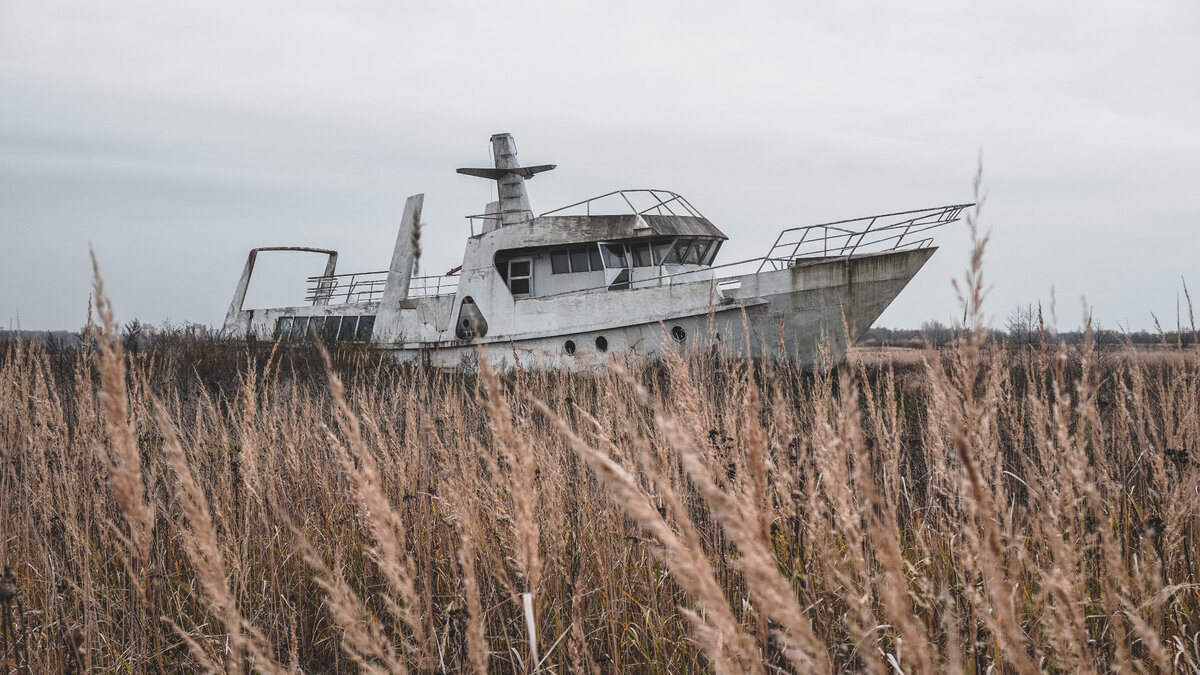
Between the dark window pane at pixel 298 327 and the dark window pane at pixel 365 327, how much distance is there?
1257 millimetres

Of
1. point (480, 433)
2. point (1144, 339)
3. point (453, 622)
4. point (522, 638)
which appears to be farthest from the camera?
point (1144, 339)

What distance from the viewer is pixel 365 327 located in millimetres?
14375

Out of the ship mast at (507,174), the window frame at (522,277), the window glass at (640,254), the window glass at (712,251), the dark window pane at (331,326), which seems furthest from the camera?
the dark window pane at (331,326)

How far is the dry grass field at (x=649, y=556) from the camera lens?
0.98 m

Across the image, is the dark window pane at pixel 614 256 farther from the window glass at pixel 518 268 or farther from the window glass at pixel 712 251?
the window glass at pixel 712 251

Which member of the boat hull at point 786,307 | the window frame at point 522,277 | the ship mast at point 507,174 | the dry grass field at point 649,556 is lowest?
the dry grass field at point 649,556

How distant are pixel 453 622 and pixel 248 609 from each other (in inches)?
30.9

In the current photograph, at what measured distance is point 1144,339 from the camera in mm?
38844

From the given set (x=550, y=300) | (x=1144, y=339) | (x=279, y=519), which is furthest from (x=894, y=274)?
(x=1144, y=339)

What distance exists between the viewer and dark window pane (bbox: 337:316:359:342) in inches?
575

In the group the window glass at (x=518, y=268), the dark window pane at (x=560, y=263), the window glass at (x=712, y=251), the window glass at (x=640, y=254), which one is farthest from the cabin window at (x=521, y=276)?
the window glass at (x=712, y=251)

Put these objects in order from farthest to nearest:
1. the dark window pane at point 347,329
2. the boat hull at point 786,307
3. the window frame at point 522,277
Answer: the dark window pane at point 347,329 → the window frame at point 522,277 → the boat hull at point 786,307

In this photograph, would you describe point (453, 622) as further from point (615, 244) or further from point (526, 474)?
point (615, 244)

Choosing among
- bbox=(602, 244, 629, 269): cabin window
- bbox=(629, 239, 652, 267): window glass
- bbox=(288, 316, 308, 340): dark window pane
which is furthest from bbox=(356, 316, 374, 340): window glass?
bbox=(629, 239, 652, 267): window glass
